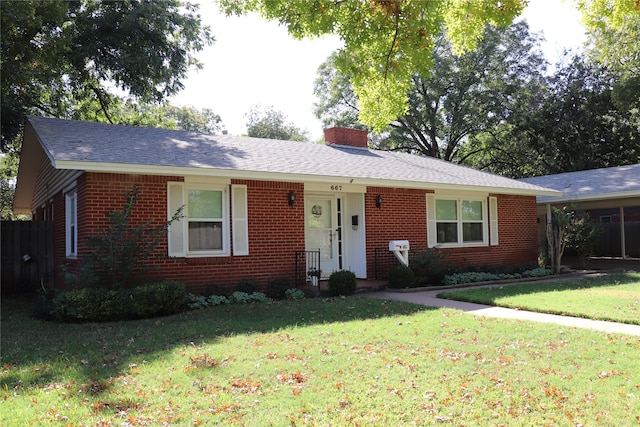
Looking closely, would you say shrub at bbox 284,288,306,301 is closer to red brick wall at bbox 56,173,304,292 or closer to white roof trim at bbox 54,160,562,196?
red brick wall at bbox 56,173,304,292

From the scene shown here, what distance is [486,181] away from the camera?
15266 mm

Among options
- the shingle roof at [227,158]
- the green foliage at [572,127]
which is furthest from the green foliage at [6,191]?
the green foliage at [572,127]

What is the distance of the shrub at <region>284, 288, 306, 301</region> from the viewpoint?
34.9ft

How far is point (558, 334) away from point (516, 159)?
29.2 meters

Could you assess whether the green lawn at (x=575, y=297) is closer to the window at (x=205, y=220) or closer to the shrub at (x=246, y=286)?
the shrub at (x=246, y=286)

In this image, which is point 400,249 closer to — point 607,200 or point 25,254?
point 25,254

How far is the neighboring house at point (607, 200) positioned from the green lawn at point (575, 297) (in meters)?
4.91

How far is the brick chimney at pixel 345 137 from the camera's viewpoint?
17656mm

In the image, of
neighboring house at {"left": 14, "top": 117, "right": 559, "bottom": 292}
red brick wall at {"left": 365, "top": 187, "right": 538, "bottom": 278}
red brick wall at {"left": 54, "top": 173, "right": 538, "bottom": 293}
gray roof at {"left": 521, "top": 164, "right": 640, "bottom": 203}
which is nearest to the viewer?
red brick wall at {"left": 54, "top": 173, "right": 538, "bottom": 293}

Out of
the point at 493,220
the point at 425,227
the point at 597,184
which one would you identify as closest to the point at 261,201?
the point at 425,227

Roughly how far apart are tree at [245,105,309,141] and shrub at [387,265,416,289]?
39.8 m

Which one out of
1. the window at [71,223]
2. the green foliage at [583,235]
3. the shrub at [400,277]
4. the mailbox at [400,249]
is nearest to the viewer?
the window at [71,223]

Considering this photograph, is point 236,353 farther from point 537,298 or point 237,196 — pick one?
point 537,298

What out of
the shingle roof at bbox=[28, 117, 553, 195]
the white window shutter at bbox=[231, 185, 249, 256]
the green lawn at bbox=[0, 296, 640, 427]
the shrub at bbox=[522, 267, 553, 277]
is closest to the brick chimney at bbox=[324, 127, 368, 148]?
the shingle roof at bbox=[28, 117, 553, 195]
